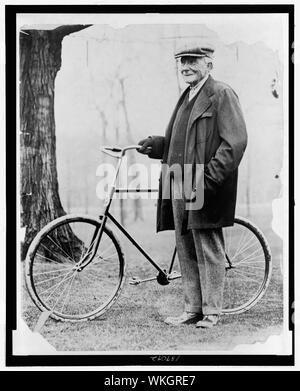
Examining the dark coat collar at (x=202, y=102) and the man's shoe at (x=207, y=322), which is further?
the man's shoe at (x=207, y=322)

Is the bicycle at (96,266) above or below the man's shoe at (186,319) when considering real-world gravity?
above

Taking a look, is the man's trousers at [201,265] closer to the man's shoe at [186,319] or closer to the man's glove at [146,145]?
the man's shoe at [186,319]

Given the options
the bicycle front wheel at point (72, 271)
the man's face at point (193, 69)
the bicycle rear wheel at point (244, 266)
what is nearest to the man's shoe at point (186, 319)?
the bicycle rear wheel at point (244, 266)

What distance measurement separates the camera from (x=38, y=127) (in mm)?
6699

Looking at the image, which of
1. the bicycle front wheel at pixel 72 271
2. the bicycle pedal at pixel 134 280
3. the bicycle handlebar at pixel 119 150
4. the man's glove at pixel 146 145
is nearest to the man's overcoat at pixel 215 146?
the man's glove at pixel 146 145

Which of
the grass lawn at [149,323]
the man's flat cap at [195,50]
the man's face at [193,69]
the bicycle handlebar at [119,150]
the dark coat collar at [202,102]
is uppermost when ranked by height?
the man's flat cap at [195,50]

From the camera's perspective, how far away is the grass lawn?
6656mm

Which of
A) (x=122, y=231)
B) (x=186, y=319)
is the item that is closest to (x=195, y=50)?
(x=122, y=231)

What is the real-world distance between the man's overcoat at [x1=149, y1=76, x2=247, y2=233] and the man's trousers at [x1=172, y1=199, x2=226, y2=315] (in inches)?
2.8

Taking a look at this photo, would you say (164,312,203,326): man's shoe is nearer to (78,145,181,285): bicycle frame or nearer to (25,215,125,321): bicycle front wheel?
(78,145,181,285): bicycle frame

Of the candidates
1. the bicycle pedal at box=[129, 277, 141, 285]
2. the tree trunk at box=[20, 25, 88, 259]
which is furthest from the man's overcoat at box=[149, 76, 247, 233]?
the tree trunk at box=[20, 25, 88, 259]

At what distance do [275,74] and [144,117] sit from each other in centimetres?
117

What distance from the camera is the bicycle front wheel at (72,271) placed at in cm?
661
